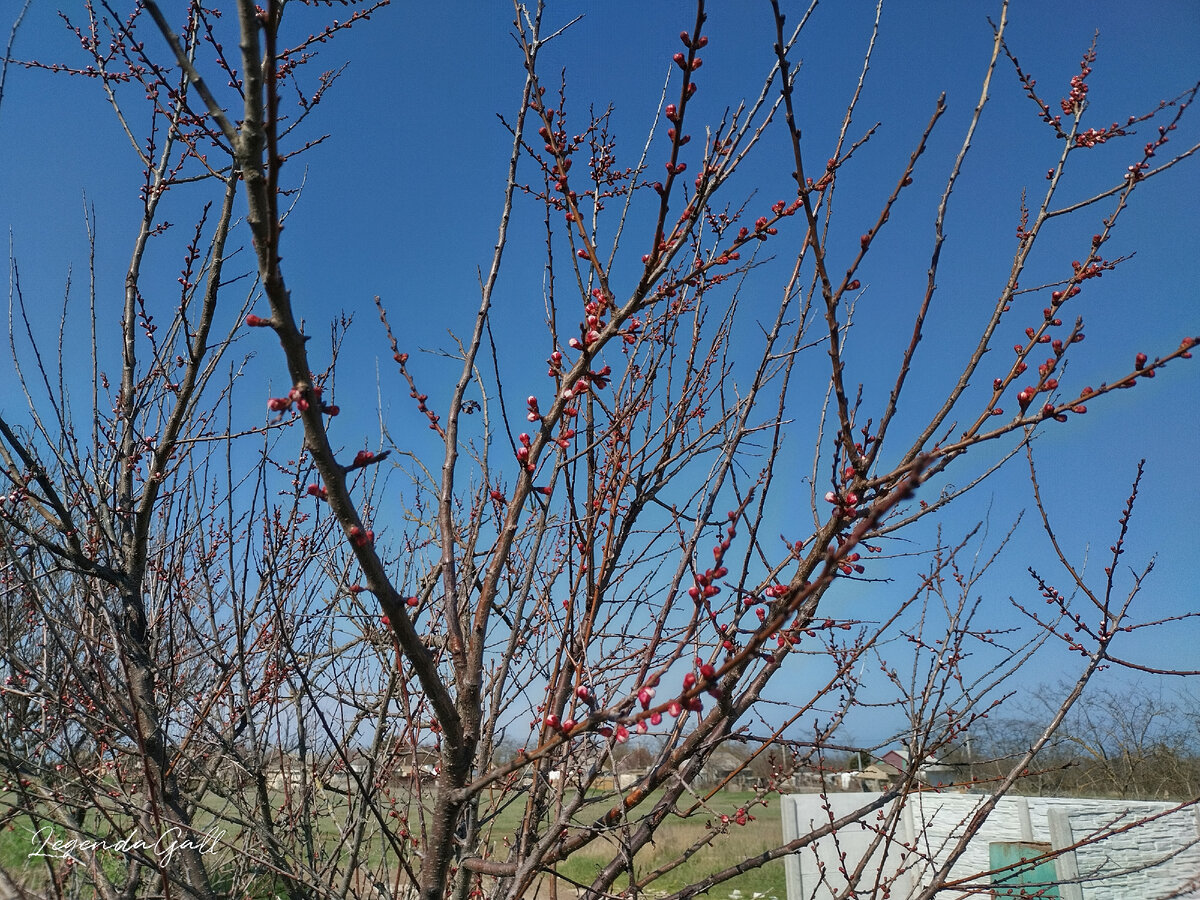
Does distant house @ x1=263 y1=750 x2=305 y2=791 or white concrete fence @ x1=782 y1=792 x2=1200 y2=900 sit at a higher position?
distant house @ x1=263 y1=750 x2=305 y2=791

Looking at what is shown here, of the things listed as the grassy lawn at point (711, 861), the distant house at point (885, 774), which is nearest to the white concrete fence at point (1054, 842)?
the distant house at point (885, 774)

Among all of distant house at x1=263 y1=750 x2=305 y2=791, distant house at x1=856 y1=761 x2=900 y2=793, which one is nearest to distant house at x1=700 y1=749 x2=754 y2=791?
distant house at x1=856 y1=761 x2=900 y2=793

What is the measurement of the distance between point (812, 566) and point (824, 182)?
948 mm

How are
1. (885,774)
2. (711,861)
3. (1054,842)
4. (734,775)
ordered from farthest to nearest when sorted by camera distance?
(711,861) < (1054,842) < (885,774) < (734,775)

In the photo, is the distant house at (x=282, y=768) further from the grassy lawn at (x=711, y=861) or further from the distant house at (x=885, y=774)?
the grassy lawn at (x=711, y=861)

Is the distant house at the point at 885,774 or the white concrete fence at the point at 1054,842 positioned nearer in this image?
the distant house at the point at 885,774

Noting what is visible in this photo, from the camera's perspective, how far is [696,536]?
6.41 ft

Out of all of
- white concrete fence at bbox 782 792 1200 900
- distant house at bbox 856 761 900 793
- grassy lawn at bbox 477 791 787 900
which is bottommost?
grassy lawn at bbox 477 791 787 900

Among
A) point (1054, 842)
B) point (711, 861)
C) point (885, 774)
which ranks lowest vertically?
point (711, 861)

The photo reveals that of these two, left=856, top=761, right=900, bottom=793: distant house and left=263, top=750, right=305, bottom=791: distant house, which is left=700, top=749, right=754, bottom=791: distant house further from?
left=263, top=750, right=305, bottom=791: distant house

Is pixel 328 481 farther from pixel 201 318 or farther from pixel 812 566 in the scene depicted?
pixel 201 318

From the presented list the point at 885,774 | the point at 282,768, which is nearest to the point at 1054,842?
the point at 885,774

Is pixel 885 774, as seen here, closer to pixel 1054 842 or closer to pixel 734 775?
pixel 734 775

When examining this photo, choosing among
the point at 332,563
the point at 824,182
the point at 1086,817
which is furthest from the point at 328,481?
the point at 1086,817
